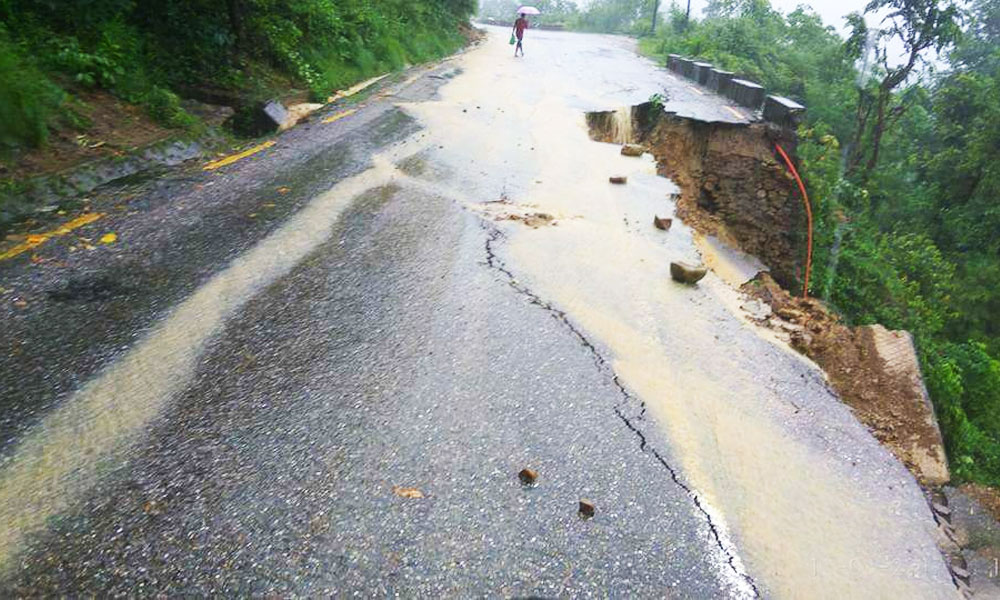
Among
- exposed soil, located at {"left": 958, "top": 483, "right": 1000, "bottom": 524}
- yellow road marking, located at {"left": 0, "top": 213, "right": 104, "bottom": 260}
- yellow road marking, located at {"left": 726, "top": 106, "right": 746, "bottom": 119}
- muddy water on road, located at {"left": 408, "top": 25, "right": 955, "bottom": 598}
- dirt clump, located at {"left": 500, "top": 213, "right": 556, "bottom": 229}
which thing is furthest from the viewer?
yellow road marking, located at {"left": 726, "top": 106, "right": 746, "bottom": 119}

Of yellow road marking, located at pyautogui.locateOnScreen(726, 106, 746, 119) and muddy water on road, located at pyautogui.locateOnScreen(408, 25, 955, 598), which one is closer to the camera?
muddy water on road, located at pyautogui.locateOnScreen(408, 25, 955, 598)

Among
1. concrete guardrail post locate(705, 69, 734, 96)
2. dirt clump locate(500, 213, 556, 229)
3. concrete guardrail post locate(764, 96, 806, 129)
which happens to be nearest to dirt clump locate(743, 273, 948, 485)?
dirt clump locate(500, 213, 556, 229)

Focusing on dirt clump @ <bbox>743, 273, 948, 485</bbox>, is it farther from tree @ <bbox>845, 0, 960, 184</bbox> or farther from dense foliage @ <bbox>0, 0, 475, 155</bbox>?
tree @ <bbox>845, 0, 960, 184</bbox>

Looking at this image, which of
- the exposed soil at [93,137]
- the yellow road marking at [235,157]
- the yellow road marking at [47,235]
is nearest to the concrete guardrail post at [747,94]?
the yellow road marking at [235,157]

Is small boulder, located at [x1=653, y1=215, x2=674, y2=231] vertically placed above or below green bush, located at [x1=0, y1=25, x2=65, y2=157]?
below

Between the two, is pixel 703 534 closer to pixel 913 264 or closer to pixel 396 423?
pixel 396 423

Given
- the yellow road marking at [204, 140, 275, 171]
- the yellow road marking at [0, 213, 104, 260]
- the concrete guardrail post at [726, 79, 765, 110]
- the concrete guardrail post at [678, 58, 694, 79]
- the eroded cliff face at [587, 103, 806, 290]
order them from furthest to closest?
1. the concrete guardrail post at [678, 58, 694, 79]
2. the concrete guardrail post at [726, 79, 765, 110]
3. the eroded cliff face at [587, 103, 806, 290]
4. the yellow road marking at [204, 140, 275, 171]
5. the yellow road marking at [0, 213, 104, 260]

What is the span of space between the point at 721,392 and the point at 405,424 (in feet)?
6.39

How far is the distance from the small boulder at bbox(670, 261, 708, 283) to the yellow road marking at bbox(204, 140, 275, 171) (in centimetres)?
472

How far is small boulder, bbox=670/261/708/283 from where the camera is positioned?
481 cm

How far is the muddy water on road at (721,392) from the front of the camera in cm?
261

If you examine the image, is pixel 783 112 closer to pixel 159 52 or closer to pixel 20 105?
pixel 159 52

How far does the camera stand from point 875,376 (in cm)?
408

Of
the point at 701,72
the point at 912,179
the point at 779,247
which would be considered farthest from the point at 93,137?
the point at 912,179
